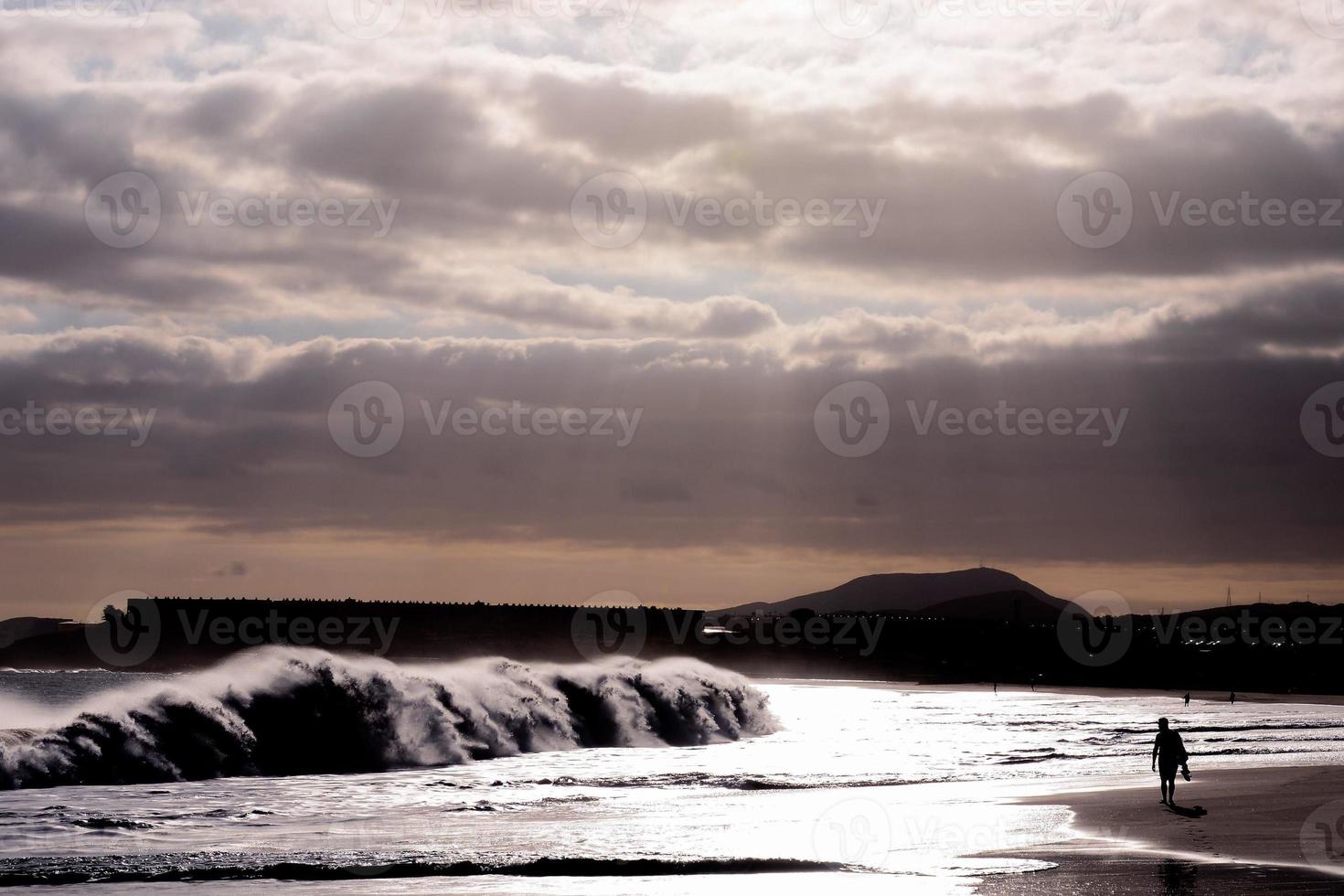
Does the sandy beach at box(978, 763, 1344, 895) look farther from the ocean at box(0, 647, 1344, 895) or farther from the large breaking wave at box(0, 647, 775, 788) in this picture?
the large breaking wave at box(0, 647, 775, 788)

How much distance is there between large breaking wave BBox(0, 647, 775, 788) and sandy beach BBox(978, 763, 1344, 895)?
19.8m

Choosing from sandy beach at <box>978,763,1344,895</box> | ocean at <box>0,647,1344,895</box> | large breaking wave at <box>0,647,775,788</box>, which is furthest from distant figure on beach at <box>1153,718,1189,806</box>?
large breaking wave at <box>0,647,775,788</box>

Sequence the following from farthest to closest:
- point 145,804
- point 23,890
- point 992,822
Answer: point 145,804 → point 992,822 → point 23,890

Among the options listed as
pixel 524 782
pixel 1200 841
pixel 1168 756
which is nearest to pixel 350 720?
pixel 524 782

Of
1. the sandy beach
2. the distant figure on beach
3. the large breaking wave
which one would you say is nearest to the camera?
the sandy beach

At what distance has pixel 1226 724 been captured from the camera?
195 feet

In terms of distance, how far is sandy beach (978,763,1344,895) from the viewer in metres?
17.7

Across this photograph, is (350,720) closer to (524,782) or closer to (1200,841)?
(524,782)

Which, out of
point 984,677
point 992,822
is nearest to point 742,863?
point 992,822

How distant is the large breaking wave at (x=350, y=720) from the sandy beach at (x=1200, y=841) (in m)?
19.8

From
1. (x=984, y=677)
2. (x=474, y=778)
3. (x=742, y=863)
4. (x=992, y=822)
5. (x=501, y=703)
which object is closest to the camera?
(x=742, y=863)

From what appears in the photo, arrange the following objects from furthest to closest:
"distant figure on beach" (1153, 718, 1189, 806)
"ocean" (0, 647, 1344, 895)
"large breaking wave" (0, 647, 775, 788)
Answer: "large breaking wave" (0, 647, 775, 788) < "distant figure on beach" (1153, 718, 1189, 806) < "ocean" (0, 647, 1344, 895)

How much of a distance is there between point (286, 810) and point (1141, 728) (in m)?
41.3

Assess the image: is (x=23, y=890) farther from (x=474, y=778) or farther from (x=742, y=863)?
(x=474, y=778)
